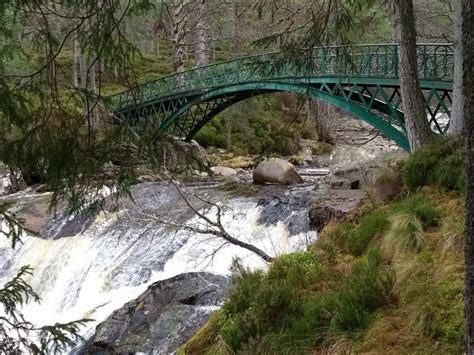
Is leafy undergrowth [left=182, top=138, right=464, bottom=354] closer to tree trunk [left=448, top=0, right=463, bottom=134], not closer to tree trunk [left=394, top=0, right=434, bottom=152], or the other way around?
tree trunk [left=448, top=0, right=463, bottom=134]

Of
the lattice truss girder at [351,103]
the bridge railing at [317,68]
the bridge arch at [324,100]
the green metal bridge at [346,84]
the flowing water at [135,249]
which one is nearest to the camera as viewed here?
the bridge railing at [317,68]

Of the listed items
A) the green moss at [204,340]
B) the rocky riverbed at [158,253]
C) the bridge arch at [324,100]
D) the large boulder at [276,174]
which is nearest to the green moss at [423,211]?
the rocky riverbed at [158,253]

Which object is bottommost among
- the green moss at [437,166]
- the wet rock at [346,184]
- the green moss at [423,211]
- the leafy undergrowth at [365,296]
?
the wet rock at [346,184]

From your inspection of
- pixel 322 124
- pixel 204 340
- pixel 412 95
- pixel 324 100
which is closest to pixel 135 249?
pixel 204 340

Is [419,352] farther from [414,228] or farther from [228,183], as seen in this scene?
[228,183]

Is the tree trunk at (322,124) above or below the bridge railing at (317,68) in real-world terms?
below

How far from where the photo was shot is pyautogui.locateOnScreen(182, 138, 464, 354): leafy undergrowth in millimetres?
4223

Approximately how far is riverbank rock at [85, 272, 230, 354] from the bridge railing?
8.72 ft

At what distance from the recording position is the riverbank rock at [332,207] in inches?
374

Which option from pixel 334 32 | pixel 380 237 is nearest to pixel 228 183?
pixel 380 237

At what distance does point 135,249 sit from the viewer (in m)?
10.9

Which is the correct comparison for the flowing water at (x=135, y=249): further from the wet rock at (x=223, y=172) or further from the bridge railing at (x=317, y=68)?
the wet rock at (x=223, y=172)

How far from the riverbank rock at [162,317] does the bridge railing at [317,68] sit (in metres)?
2.66

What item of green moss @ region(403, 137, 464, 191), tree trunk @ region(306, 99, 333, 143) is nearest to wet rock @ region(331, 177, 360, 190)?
green moss @ region(403, 137, 464, 191)
